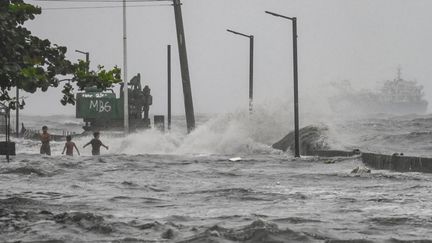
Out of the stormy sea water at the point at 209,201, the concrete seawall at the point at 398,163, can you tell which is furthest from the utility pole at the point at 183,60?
the concrete seawall at the point at 398,163

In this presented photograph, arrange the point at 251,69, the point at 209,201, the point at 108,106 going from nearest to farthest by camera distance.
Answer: the point at 209,201, the point at 251,69, the point at 108,106

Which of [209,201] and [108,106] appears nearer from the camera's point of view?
[209,201]

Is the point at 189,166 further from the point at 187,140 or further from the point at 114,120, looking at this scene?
the point at 114,120

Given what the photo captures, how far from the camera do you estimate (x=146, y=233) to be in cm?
A: 1224

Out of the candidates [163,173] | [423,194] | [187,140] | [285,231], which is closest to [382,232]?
[285,231]

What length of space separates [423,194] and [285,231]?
6168 mm

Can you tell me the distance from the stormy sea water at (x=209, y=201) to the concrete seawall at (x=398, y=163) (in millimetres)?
723

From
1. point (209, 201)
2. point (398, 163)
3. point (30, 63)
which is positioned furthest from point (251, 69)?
point (30, 63)

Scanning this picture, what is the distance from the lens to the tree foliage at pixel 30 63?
13945 mm

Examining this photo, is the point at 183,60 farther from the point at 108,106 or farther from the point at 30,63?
the point at 30,63

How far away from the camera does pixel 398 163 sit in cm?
2448

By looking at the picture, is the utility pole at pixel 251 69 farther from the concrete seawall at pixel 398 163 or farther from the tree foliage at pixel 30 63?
the tree foliage at pixel 30 63

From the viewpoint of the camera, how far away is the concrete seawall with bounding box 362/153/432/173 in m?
23.0

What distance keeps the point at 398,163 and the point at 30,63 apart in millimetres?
13173
